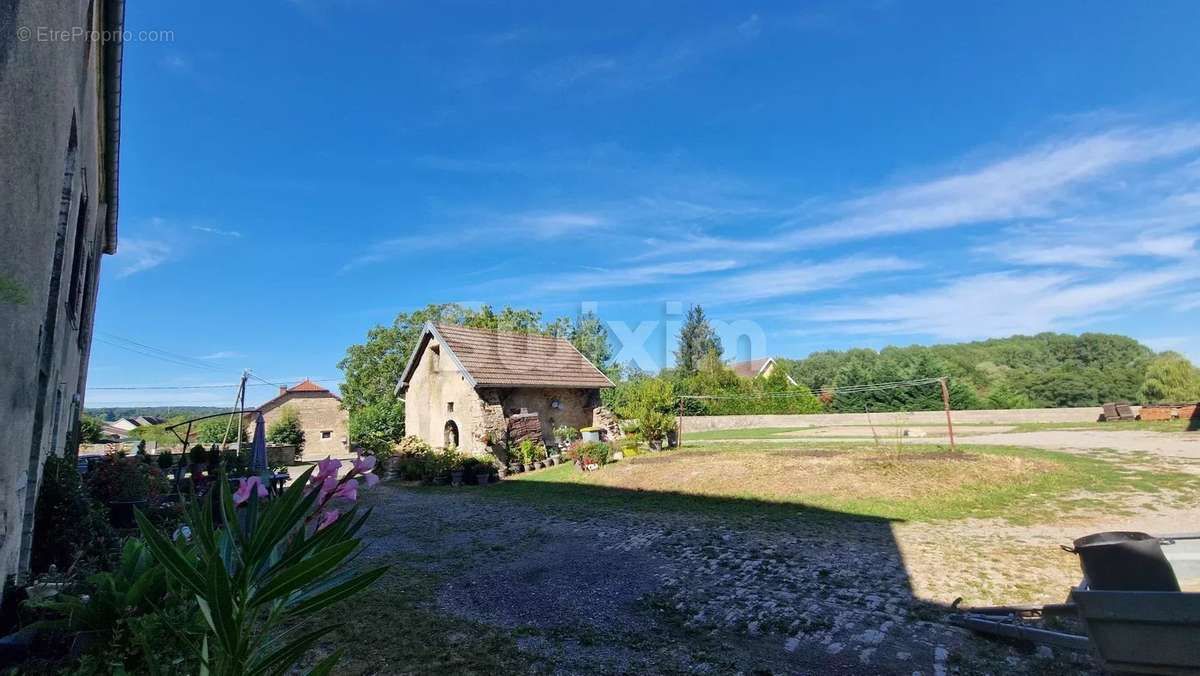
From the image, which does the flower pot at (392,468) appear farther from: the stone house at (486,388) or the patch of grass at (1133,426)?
the patch of grass at (1133,426)

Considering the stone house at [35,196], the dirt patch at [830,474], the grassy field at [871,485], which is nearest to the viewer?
the stone house at [35,196]

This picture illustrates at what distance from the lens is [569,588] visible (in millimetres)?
6262

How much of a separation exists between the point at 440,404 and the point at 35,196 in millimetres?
16066

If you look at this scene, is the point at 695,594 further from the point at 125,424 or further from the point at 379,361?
the point at 125,424

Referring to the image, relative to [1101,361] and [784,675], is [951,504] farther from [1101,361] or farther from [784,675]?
[1101,361]

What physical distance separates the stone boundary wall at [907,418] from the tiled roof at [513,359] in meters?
9.86

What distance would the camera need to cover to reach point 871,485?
11719 millimetres

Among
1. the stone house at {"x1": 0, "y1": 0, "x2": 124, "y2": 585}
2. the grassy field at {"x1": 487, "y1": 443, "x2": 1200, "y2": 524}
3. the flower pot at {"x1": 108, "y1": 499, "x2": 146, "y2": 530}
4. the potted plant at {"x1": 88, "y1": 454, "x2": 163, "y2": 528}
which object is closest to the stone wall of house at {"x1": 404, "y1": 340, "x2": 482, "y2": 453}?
the grassy field at {"x1": 487, "y1": 443, "x2": 1200, "y2": 524}

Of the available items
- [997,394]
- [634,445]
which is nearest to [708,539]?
[634,445]

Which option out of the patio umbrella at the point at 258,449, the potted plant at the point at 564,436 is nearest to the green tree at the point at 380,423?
the potted plant at the point at 564,436

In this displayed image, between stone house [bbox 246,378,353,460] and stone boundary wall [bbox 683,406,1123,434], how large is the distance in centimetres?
Answer: 2354

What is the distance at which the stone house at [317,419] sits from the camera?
3459cm

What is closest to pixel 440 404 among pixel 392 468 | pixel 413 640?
pixel 392 468

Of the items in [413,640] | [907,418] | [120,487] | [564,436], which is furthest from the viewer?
[907,418]
